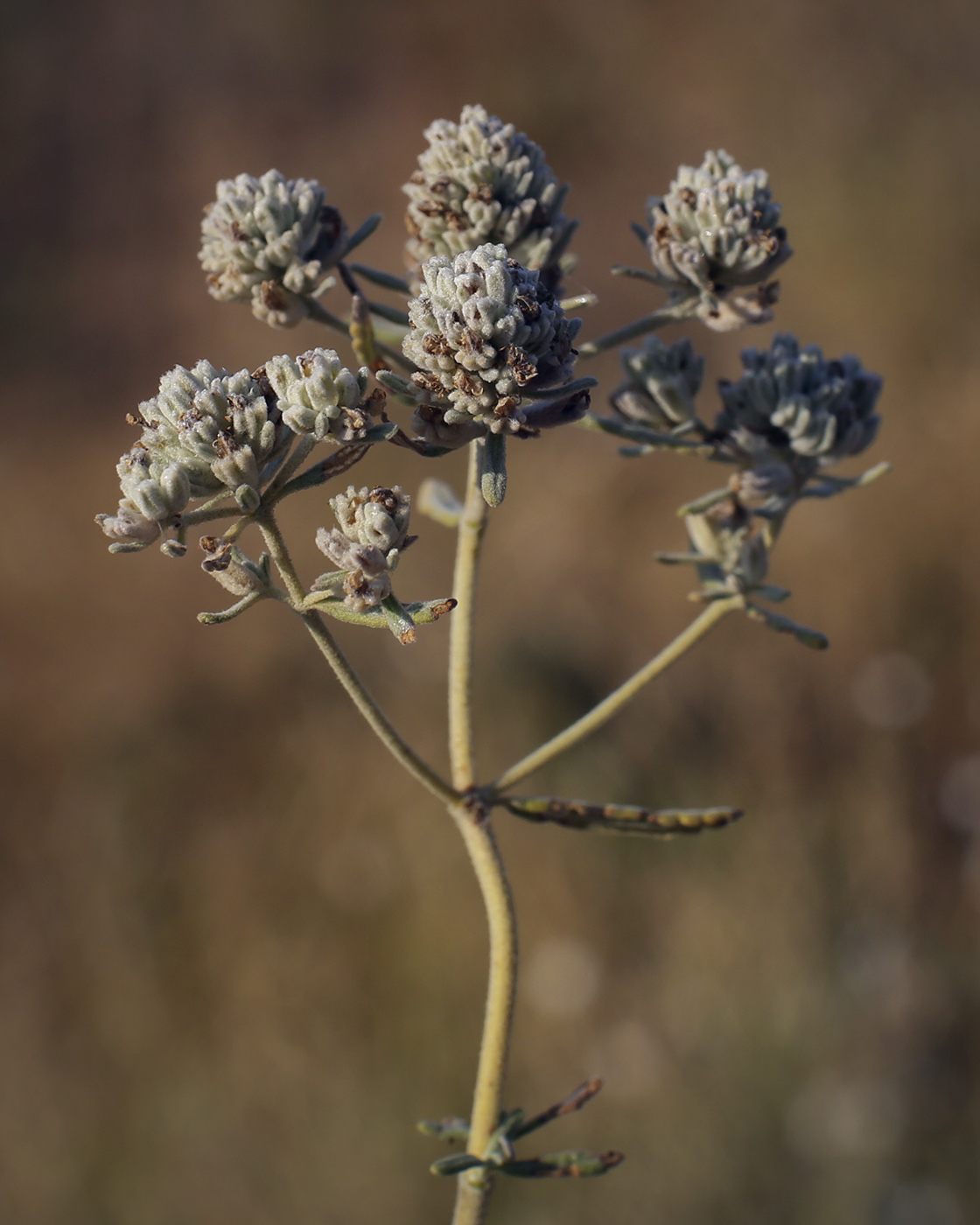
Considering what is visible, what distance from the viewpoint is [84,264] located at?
14258 millimetres

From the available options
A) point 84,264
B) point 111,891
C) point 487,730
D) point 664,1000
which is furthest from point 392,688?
point 84,264

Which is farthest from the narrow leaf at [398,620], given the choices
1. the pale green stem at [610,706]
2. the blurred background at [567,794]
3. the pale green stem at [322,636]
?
the blurred background at [567,794]

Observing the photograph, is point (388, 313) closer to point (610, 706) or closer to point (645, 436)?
point (645, 436)

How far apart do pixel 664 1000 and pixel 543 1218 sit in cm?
153

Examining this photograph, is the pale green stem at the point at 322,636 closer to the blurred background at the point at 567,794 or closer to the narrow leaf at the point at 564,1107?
A: the narrow leaf at the point at 564,1107

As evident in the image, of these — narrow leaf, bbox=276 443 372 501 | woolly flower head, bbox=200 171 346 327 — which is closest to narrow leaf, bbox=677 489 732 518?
narrow leaf, bbox=276 443 372 501

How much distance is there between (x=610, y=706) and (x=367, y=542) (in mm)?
937

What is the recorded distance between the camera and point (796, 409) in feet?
9.91

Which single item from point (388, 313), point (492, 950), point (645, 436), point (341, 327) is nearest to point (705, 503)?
point (645, 436)

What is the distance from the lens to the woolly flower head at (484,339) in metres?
2.18

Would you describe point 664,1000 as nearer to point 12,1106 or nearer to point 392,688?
point 392,688

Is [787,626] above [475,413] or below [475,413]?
below

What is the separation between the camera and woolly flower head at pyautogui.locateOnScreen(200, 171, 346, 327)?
2844mm

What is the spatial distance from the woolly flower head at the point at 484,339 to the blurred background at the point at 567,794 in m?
5.68
